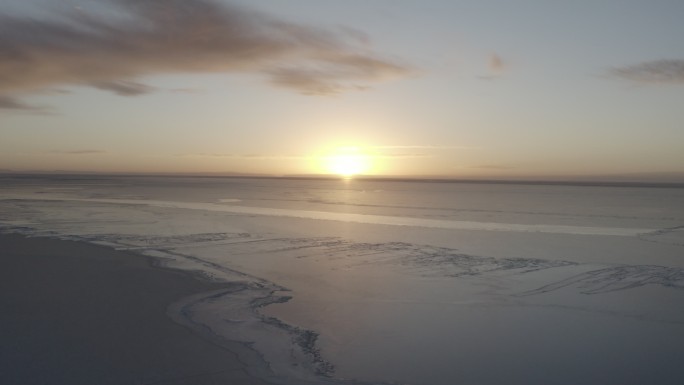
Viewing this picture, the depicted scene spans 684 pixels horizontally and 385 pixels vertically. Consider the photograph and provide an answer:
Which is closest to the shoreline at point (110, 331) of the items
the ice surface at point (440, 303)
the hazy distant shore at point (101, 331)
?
the hazy distant shore at point (101, 331)

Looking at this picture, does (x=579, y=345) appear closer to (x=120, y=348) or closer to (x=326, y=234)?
(x=120, y=348)

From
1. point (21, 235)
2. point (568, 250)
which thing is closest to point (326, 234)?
point (568, 250)

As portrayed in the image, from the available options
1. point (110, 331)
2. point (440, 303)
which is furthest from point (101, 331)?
point (440, 303)

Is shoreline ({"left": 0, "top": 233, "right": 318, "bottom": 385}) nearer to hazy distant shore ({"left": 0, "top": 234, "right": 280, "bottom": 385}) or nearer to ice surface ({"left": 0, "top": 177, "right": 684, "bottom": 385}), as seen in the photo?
hazy distant shore ({"left": 0, "top": 234, "right": 280, "bottom": 385})

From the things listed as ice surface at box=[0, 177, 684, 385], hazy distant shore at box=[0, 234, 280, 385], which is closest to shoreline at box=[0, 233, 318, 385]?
hazy distant shore at box=[0, 234, 280, 385]

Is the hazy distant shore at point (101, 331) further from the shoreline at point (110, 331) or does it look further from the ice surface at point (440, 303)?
the ice surface at point (440, 303)

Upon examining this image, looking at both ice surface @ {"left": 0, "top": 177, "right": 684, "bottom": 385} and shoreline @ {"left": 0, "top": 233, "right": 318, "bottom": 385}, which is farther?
ice surface @ {"left": 0, "top": 177, "right": 684, "bottom": 385}

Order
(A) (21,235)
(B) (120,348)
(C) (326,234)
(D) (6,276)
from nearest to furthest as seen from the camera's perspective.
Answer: (B) (120,348), (D) (6,276), (A) (21,235), (C) (326,234)
